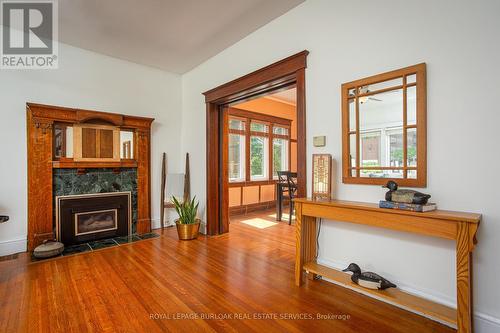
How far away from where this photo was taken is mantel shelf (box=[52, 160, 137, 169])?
11.1 feet

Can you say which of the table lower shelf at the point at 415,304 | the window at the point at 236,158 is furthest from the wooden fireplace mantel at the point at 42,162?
the table lower shelf at the point at 415,304

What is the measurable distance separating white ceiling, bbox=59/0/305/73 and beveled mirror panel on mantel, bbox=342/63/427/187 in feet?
4.54

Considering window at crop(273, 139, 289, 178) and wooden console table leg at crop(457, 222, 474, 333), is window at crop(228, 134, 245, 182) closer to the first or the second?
window at crop(273, 139, 289, 178)

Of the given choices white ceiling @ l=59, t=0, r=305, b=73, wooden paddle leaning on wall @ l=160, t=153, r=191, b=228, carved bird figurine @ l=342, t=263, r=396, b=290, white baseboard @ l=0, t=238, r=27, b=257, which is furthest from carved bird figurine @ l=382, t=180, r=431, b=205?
white baseboard @ l=0, t=238, r=27, b=257

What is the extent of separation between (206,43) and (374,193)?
9.99 feet

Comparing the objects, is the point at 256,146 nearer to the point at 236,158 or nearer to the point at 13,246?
the point at 236,158

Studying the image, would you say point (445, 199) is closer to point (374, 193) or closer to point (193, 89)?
point (374, 193)

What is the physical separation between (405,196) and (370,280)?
0.74 metres

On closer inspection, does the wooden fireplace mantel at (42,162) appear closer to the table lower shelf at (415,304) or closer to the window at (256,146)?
the window at (256,146)

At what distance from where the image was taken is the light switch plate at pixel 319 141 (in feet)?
8.03

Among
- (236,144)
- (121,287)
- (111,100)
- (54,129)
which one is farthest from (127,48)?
(121,287)

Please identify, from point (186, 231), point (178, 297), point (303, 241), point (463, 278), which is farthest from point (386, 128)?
point (186, 231)

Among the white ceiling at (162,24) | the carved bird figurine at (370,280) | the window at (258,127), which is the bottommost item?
the carved bird figurine at (370,280)

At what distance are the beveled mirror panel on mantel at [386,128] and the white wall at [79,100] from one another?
3350 mm
